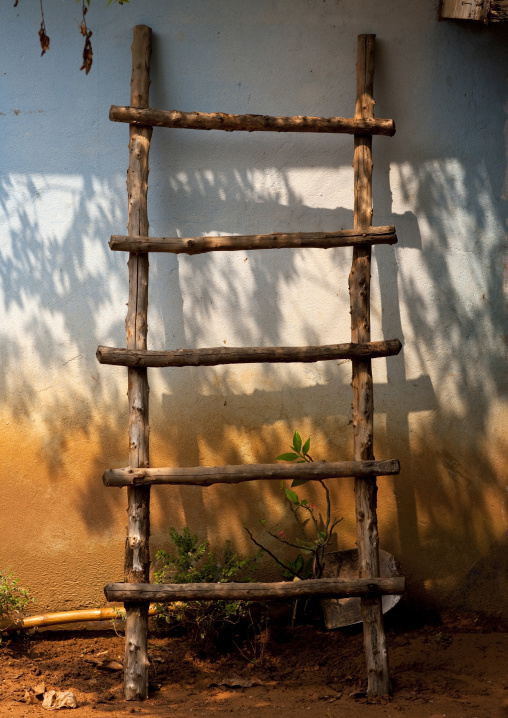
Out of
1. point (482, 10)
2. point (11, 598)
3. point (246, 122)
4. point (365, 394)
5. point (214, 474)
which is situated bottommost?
point (11, 598)

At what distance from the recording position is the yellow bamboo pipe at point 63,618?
3051 millimetres

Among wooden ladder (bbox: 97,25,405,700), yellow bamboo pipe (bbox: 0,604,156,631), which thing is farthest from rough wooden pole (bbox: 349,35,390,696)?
yellow bamboo pipe (bbox: 0,604,156,631)

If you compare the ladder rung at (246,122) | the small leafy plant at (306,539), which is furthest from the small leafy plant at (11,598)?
the ladder rung at (246,122)

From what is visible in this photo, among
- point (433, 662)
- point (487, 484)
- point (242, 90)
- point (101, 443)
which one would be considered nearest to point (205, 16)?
point (242, 90)

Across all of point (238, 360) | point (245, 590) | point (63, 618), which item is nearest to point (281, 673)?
point (245, 590)

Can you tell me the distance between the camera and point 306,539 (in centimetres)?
320

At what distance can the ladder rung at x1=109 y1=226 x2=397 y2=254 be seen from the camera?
9.36ft

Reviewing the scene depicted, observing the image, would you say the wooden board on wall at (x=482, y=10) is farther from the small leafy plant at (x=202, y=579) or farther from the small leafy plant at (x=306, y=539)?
the small leafy plant at (x=202, y=579)

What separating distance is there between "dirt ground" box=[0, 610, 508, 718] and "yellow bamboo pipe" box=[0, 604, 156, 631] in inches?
2.9

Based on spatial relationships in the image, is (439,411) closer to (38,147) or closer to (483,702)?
(483,702)

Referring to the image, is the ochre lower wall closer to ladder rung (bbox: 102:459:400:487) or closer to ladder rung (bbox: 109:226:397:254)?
ladder rung (bbox: 102:459:400:487)

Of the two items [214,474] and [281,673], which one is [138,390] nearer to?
[214,474]

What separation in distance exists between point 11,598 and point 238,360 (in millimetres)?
1436

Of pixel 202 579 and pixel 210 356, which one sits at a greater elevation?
pixel 210 356
